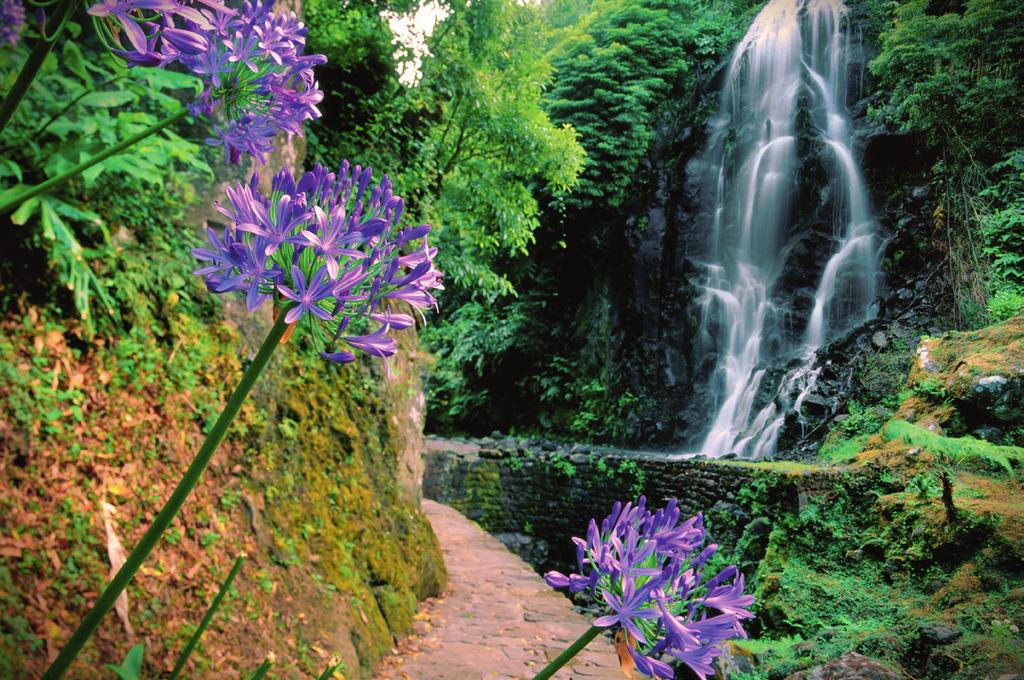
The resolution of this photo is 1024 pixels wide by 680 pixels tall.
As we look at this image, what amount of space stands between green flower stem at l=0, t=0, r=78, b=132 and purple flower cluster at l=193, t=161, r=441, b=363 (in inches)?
6.2

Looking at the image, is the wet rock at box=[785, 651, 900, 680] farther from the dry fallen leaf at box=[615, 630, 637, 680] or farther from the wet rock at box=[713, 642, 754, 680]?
the dry fallen leaf at box=[615, 630, 637, 680]

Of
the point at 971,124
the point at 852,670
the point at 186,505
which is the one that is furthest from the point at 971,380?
the point at 186,505

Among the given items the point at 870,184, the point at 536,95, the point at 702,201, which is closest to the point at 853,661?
the point at 536,95

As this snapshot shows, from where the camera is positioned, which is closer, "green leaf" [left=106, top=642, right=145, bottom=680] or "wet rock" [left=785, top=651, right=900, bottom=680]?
"green leaf" [left=106, top=642, right=145, bottom=680]

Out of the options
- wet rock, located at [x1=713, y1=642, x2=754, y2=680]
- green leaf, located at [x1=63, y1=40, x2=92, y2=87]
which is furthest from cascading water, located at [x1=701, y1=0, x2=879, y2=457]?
green leaf, located at [x1=63, y1=40, x2=92, y2=87]

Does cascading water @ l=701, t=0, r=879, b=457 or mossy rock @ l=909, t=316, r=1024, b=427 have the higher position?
cascading water @ l=701, t=0, r=879, b=457

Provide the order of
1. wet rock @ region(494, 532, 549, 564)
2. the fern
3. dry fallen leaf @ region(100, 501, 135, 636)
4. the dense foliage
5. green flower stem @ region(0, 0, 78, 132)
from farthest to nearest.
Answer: wet rock @ region(494, 532, 549, 564), the dense foliage, the fern, dry fallen leaf @ region(100, 501, 135, 636), green flower stem @ region(0, 0, 78, 132)

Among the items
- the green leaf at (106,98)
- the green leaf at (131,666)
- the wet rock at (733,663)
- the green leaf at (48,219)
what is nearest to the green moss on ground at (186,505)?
the green leaf at (48,219)

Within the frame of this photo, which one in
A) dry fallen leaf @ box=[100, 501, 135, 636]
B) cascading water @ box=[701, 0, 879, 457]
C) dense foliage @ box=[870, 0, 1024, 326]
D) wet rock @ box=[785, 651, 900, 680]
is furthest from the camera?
cascading water @ box=[701, 0, 879, 457]

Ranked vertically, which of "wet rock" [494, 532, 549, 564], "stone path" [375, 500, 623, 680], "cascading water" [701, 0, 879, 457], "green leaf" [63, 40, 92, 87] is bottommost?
"wet rock" [494, 532, 549, 564]

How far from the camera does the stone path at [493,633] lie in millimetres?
4023

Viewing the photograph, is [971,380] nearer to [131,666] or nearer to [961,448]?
[961,448]

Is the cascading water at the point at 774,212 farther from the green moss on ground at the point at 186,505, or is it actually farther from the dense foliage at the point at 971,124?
the green moss on ground at the point at 186,505

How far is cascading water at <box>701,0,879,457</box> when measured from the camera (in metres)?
13.3
